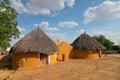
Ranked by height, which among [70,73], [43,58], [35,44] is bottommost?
[70,73]

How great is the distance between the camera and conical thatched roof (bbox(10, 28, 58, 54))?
23.8 metres

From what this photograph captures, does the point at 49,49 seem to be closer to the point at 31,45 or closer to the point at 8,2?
the point at 31,45

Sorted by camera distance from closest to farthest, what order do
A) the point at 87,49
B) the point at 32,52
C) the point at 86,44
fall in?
the point at 32,52, the point at 87,49, the point at 86,44

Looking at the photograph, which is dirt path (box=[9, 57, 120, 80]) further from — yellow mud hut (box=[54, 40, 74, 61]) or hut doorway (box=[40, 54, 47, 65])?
yellow mud hut (box=[54, 40, 74, 61])

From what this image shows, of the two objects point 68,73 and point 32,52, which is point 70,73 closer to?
point 68,73

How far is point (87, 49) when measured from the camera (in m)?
32.9

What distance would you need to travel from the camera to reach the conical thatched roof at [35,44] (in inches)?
938

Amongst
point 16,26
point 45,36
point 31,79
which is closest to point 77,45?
point 45,36

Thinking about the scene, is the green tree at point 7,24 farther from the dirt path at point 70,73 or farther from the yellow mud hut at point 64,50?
the yellow mud hut at point 64,50

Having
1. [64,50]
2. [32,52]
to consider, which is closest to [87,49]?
[64,50]

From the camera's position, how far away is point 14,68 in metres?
24.4

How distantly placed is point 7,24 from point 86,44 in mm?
16528

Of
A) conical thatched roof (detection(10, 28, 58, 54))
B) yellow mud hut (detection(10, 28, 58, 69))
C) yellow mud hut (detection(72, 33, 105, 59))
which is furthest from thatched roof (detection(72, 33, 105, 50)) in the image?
yellow mud hut (detection(10, 28, 58, 69))

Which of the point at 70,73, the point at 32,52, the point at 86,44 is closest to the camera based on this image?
the point at 70,73
